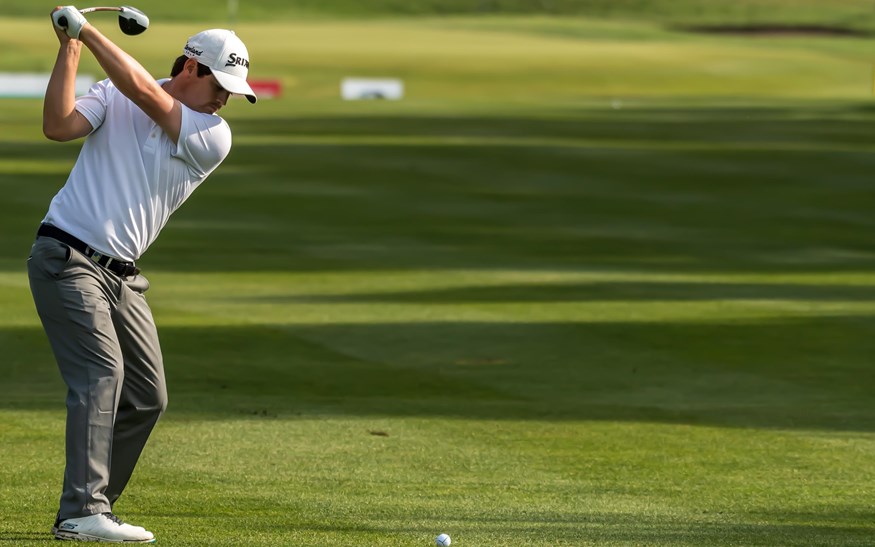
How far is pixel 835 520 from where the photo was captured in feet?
29.9

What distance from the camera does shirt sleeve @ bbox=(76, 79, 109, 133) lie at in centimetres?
774

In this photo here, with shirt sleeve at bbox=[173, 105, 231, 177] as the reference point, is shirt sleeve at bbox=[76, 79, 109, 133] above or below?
above

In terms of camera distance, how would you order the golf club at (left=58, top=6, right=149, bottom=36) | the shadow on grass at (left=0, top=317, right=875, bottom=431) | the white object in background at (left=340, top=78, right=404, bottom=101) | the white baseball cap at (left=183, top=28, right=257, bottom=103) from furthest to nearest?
the white object in background at (left=340, top=78, right=404, bottom=101)
the shadow on grass at (left=0, top=317, right=875, bottom=431)
the golf club at (left=58, top=6, right=149, bottom=36)
the white baseball cap at (left=183, top=28, right=257, bottom=103)

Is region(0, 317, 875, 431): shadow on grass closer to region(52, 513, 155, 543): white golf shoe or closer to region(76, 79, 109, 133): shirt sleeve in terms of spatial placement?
region(52, 513, 155, 543): white golf shoe

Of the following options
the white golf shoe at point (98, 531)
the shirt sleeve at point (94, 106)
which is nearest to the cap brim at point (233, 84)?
the shirt sleeve at point (94, 106)

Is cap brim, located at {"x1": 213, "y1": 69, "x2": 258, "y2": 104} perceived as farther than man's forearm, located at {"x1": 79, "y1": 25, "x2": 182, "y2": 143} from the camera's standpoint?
Yes

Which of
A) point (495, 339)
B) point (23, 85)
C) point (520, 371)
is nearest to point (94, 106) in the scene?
point (520, 371)

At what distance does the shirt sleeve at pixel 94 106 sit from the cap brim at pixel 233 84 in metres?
0.48

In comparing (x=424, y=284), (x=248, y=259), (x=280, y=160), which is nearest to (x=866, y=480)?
(x=424, y=284)

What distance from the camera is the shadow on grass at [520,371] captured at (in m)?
13.1

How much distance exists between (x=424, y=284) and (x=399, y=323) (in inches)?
144

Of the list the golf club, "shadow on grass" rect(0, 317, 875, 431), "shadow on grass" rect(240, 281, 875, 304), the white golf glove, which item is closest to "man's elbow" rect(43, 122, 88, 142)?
the white golf glove

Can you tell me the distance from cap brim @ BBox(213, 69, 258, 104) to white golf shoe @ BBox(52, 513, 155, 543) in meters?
1.83

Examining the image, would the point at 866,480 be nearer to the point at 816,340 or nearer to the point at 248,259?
the point at 816,340
